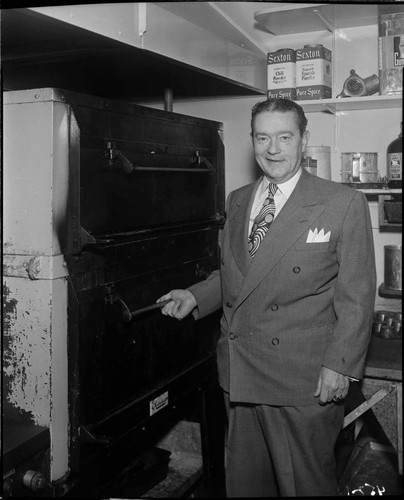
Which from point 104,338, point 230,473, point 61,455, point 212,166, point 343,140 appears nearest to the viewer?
point 61,455

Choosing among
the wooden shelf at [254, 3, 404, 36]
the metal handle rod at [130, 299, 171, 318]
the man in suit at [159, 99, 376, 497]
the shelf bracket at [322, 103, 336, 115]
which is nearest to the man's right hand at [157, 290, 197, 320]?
the metal handle rod at [130, 299, 171, 318]

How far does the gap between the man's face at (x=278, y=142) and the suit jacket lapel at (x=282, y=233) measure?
0.10 metres

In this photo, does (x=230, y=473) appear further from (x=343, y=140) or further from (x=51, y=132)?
(x=343, y=140)

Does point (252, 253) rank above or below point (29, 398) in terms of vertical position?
above

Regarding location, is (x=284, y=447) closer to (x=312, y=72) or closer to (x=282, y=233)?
(x=282, y=233)

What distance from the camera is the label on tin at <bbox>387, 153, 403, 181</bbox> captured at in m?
2.21

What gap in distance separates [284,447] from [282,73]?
149 centimetres

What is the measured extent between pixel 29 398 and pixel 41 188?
59 cm

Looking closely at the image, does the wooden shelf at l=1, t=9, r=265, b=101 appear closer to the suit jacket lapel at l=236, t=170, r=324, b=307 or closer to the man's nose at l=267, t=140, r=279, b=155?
the man's nose at l=267, t=140, r=279, b=155

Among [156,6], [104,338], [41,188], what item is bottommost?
[104,338]

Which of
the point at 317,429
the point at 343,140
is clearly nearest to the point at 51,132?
the point at 317,429

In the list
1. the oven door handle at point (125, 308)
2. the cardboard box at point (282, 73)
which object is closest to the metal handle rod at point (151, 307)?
the oven door handle at point (125, 308)

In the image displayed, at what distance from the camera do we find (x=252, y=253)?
1.77m

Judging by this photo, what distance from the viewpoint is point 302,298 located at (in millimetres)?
1718
